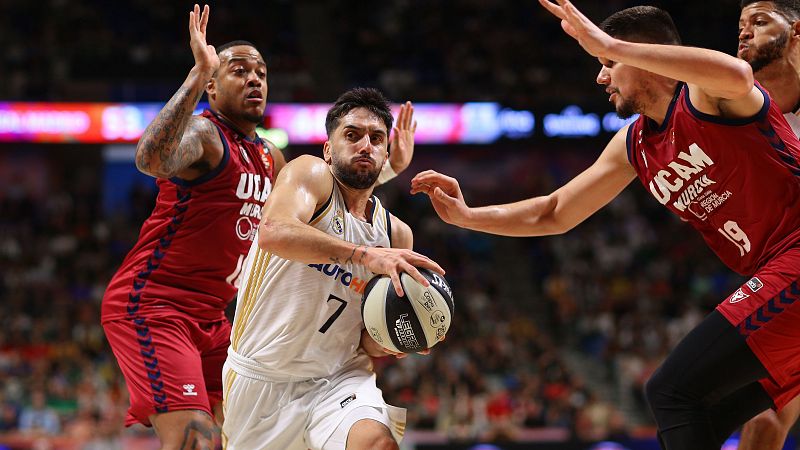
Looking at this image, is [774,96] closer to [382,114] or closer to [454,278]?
[382,114]

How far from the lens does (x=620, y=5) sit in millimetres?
21516

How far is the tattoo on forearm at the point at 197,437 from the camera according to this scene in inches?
185

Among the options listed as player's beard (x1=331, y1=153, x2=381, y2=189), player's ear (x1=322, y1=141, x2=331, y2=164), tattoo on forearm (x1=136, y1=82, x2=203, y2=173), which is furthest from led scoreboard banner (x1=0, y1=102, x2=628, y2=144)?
player's beard (x1=331, y1=153, x2=381, y2=189)

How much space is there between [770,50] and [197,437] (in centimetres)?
353

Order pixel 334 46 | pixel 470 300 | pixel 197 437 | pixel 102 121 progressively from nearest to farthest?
pixel 197 437 → pixel 102 121 → pixel 470 300 → pixel 334 46

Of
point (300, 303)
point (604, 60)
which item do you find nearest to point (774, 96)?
point (604, 60)

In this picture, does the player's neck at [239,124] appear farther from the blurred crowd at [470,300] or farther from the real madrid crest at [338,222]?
the blurred crowd at [470,300]

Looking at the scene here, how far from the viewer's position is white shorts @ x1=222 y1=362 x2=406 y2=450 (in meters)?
4.50

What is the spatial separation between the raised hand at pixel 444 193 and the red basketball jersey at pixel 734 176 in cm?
107

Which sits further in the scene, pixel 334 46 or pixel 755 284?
pixel 334 46

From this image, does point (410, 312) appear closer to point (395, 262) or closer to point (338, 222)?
point (395, 262)

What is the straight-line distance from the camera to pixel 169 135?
4727mm

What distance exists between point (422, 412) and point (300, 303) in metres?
9.02

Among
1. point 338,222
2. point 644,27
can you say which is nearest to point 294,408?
point 338,222
